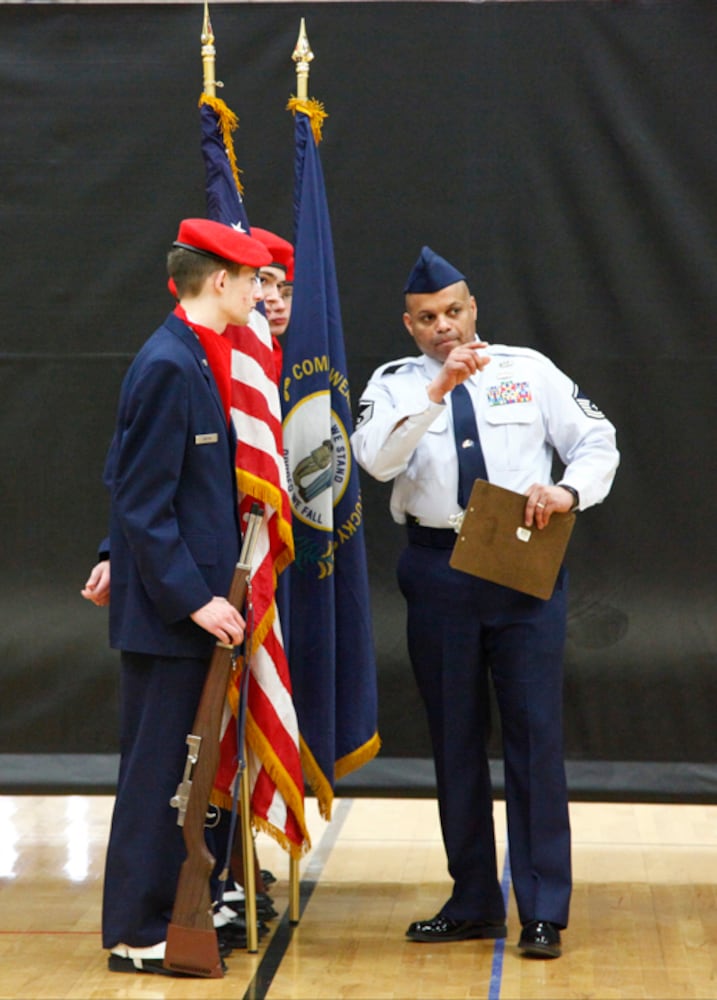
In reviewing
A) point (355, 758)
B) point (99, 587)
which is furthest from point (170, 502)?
point (355, 758)

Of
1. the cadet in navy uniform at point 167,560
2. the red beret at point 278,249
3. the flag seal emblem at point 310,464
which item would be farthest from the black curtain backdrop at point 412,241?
the cadet in navy uniform at point 167,560

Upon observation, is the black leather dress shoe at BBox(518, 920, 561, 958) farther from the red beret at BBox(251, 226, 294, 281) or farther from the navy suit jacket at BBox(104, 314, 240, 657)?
the red beret at BBox(251, 226, 294, 281)

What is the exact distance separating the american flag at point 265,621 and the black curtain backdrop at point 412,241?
779 millimetres

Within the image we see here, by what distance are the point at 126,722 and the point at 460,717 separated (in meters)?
0.82

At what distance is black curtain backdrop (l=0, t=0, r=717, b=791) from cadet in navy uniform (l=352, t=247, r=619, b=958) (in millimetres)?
659

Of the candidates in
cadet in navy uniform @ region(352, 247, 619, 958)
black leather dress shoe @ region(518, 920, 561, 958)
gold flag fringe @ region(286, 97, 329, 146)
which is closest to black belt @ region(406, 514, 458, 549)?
cadet in navy uniform @ region(352, 247, 619, 958)

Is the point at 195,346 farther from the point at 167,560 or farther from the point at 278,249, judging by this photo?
the point at 278,249

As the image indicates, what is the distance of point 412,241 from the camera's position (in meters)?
4.09

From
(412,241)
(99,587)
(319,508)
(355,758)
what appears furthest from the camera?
(412,241)

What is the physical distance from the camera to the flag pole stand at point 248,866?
3254mm

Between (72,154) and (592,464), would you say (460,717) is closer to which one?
(592,464)

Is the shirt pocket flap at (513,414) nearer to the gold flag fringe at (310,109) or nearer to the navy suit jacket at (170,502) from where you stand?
the navy suit jacket at (170,502)

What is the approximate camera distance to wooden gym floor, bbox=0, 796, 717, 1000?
3.09 meters

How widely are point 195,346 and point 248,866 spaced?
4.04 ft
